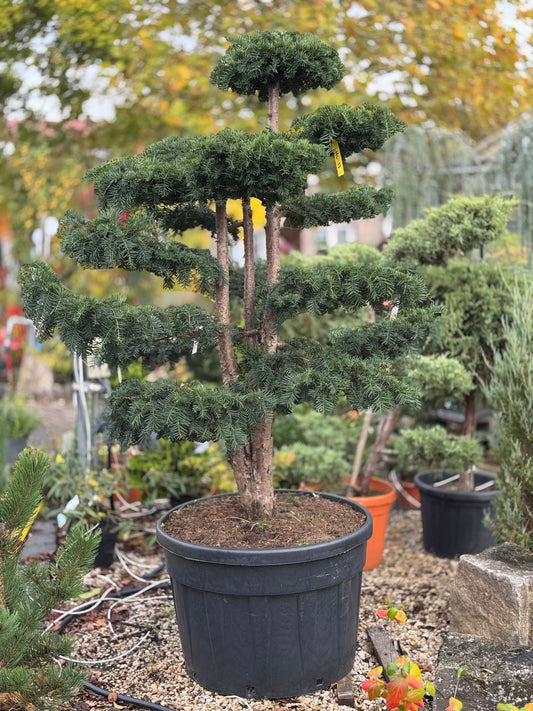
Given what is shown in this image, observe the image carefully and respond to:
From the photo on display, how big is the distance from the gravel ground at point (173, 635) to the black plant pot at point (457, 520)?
0.10 meters

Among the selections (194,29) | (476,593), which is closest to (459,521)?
(476,593)

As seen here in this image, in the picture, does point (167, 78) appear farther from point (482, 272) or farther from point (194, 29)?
point (482, 272)

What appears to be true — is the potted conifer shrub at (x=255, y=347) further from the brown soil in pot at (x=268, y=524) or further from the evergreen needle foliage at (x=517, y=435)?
the evergreen needle foliage at (x=517, y=435)

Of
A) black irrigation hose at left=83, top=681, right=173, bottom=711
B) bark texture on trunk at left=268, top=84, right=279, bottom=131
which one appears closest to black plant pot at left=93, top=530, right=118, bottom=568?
black irrigation hose at left=83, top=681, right=173, bottom=711

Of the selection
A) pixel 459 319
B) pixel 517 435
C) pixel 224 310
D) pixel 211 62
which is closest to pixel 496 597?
pixel 517 435

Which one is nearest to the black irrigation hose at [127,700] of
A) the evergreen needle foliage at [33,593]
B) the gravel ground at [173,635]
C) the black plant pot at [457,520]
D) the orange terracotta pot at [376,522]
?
the gravel ground at [173,635]

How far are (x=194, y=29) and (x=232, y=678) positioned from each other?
5.72m

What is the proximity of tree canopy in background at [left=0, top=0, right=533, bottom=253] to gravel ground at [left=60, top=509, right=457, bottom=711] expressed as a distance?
3813 millimetres

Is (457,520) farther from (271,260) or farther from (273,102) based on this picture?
(273,102)

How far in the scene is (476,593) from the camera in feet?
8.09

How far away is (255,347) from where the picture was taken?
247cm

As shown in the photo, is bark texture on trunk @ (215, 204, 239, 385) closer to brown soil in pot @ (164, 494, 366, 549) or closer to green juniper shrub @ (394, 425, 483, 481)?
brown soil in pot @ (164, 494, 366, 549)

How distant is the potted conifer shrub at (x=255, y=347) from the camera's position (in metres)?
2.01

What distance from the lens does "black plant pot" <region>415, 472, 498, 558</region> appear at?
3395mm
